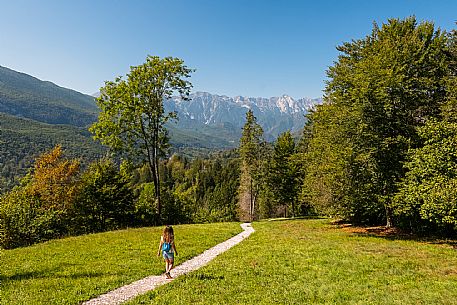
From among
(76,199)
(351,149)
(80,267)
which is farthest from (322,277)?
(76,199)

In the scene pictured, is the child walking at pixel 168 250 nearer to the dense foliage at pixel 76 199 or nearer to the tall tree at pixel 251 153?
the dense foliage at pixel 76 199

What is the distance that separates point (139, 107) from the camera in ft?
113

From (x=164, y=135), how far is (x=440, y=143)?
89.4 ft

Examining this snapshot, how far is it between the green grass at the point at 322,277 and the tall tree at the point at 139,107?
20.4 meters

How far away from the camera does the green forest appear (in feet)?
73.4

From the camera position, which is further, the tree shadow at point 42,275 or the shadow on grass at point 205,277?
the shadow on grass at point 205,277

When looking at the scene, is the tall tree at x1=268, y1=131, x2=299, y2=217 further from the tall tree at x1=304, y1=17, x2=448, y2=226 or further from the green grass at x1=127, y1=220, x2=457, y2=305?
the green grass at x1=127, y1=220, x2=457, y2=305

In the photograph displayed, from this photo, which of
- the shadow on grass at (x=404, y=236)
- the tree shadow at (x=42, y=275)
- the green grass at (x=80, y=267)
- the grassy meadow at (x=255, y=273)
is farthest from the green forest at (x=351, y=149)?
the tree shadow at (x=42, y=275)

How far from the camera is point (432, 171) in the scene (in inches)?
816

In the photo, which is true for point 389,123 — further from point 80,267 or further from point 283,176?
point 283,176

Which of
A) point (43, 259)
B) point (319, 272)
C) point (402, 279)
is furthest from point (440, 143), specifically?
point (43, 259)

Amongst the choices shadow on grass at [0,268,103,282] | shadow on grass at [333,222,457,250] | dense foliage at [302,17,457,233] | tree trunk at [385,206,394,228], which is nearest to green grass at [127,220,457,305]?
shadow on grass at [333,222,457,250]

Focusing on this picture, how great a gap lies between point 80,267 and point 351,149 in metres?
20.5

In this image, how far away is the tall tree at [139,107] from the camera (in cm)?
3456
